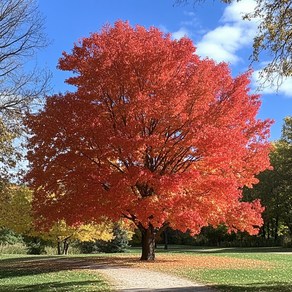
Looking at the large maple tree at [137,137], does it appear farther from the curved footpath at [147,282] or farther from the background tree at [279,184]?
the background tree at [279,184]

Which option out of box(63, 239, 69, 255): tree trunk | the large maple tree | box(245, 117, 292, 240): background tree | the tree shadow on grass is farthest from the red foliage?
box(245, 117, 292, 240): background tree

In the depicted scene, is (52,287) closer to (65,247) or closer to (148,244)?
(148,244)

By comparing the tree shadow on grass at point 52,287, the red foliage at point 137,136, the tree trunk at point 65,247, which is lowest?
the tree shadow on grass at point 52,287

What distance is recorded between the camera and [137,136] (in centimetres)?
1866

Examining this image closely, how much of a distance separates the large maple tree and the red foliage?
46mm

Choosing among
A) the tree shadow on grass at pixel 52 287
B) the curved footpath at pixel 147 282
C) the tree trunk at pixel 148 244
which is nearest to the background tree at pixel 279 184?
the tree trunk at pixel 148 244

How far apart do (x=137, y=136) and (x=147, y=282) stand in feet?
23.2

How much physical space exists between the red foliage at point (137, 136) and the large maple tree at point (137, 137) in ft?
0.15

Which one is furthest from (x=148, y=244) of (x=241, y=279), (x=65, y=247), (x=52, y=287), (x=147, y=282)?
(x=65, y=247)

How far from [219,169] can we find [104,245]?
23919mm

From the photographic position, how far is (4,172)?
60.5 feet

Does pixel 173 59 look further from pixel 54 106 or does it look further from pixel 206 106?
pixel 54 106

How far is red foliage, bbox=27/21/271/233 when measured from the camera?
60.8ft

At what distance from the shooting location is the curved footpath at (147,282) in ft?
39.6
